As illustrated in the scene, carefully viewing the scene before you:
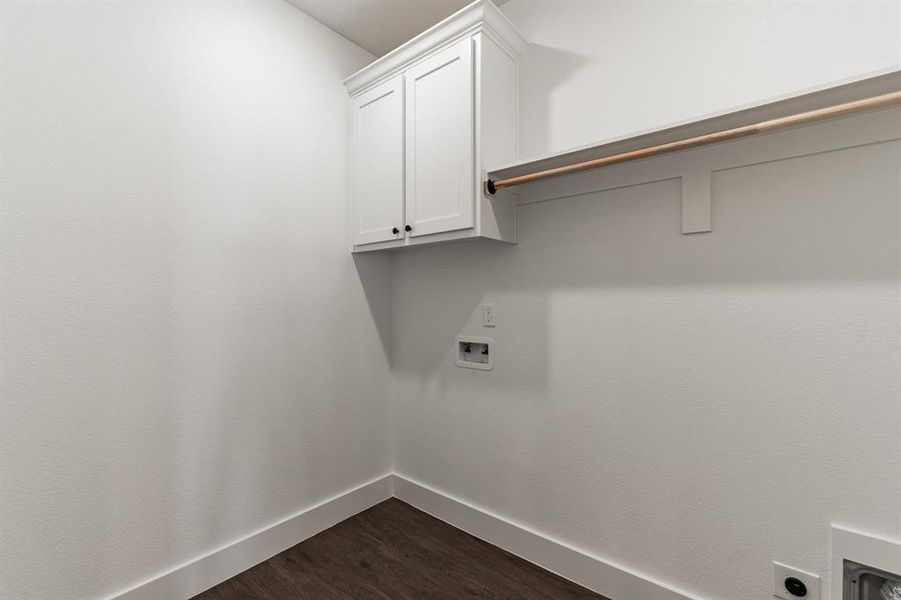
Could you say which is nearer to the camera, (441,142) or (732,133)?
(732,133)

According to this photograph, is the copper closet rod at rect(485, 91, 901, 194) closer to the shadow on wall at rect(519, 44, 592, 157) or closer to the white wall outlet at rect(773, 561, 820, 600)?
the shadow on wall at rect(519, 44, 592, 157)

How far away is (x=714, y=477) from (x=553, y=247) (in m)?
1.05

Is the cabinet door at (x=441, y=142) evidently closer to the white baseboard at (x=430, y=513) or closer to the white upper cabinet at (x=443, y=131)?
the white upper cabinet at (x=443, y=131)

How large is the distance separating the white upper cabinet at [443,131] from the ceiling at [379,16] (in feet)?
0.91

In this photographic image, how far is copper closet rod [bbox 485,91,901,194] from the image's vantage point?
1.01m

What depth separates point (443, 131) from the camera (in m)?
1.77

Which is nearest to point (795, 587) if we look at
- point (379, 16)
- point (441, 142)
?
point (441, 142)

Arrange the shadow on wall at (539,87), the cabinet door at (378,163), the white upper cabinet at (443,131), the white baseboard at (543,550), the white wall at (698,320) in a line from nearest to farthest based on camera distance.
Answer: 1. the white wall at (698,320)
2. the white baseboard at (543,550)
3. the white upper cabinet at (443,131)
4. the shadow on wall at (539,87)
5. the cabinet door at (378,163)

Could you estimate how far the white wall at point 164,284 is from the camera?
1.32 metres

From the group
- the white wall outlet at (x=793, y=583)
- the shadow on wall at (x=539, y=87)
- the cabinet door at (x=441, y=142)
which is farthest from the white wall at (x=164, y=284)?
the white wall outlet at (x=793, y=583)

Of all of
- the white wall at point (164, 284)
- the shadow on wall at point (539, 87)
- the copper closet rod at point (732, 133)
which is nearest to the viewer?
the copper closet rod at point (732, 133)

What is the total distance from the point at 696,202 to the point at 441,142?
104 centimetres

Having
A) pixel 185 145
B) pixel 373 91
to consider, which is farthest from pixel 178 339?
pixel 373 91

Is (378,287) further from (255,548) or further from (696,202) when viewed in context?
(696,202)
